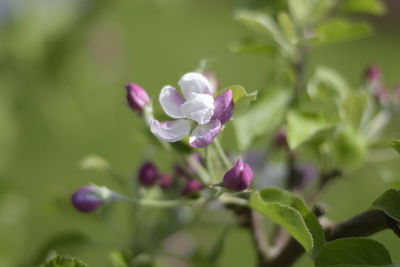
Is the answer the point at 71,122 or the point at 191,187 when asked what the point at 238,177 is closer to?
the point at 191,187

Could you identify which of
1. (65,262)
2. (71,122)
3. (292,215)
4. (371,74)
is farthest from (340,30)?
(71,122)

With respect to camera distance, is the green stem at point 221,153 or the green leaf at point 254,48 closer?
the green stem at point 221,153

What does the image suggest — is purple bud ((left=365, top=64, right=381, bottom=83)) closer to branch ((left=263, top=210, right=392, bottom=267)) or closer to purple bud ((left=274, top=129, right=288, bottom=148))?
purple bud ((left=274, top=129, right=288, bottom=148))

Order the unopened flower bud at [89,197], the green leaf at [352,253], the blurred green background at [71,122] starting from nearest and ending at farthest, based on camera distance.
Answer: the green leaf at [352,253], the unopened flower bud at [89,197], the blurred green background at [71,122]

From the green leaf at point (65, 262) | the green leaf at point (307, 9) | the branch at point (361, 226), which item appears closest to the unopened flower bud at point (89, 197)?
the green leaf at point (65, 262)

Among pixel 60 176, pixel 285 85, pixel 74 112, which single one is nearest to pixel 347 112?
pixel 285 85

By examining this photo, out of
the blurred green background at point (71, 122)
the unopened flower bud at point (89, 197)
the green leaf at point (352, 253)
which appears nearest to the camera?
the green leaf at point (352, 253)

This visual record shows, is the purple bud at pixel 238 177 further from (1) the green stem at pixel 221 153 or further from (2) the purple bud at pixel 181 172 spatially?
(2) the purple bud at pixel 181 172
